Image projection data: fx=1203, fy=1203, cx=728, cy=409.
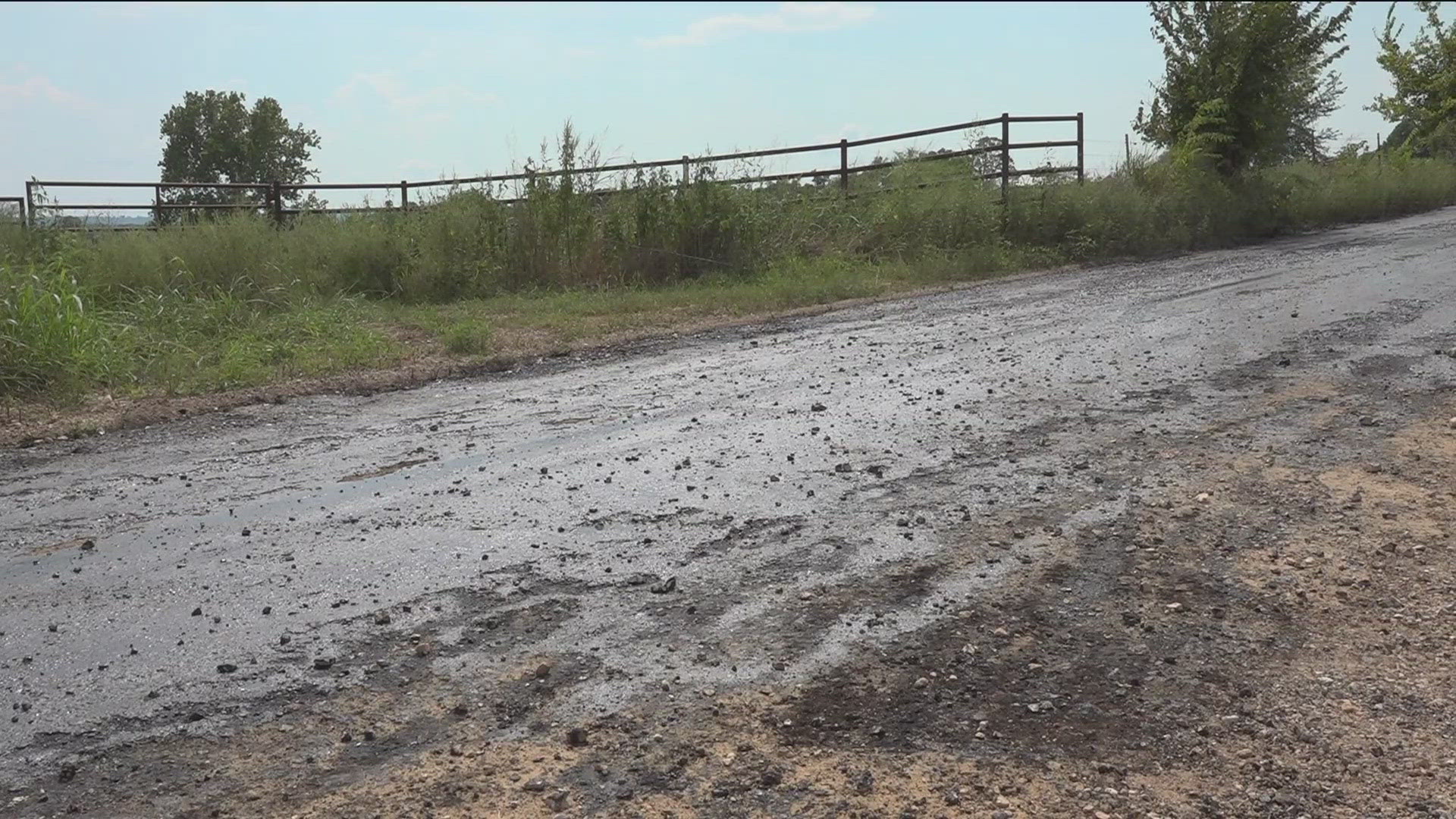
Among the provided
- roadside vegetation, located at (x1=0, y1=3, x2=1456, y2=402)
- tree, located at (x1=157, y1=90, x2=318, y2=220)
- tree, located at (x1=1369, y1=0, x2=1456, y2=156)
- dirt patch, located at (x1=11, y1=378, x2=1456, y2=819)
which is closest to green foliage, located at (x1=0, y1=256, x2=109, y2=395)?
roadside vegetation, located at (x1=0, y1=3, x2=1456, y2=402)

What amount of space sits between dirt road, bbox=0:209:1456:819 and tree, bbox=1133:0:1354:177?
13.9m

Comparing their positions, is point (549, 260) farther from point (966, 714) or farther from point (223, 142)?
point (223, 142)

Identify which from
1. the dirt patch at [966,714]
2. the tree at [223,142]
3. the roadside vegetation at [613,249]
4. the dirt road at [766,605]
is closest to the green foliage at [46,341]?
the roadside vegetation at [613,249]

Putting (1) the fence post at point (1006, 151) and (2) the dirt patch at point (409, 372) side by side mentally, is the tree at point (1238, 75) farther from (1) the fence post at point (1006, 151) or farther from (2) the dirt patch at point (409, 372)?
(2) the dirt patch at point (409, 372)

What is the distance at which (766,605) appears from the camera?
427 cm

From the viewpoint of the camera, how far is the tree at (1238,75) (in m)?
20.3

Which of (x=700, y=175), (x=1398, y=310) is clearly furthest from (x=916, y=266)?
(x=1398, y=310)

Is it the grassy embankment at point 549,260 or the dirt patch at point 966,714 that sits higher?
the grassy embankment at point 549,260

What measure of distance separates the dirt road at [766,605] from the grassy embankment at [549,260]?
3.08 m

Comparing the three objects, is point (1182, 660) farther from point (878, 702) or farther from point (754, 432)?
point (754, 432)

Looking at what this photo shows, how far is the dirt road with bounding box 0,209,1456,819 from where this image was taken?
316cm

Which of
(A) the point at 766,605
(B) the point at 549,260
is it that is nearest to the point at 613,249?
(B) the point at 549,260

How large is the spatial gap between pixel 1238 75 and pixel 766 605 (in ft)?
63.1

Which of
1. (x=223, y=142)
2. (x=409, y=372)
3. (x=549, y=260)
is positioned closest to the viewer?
(x=409, y=372)
